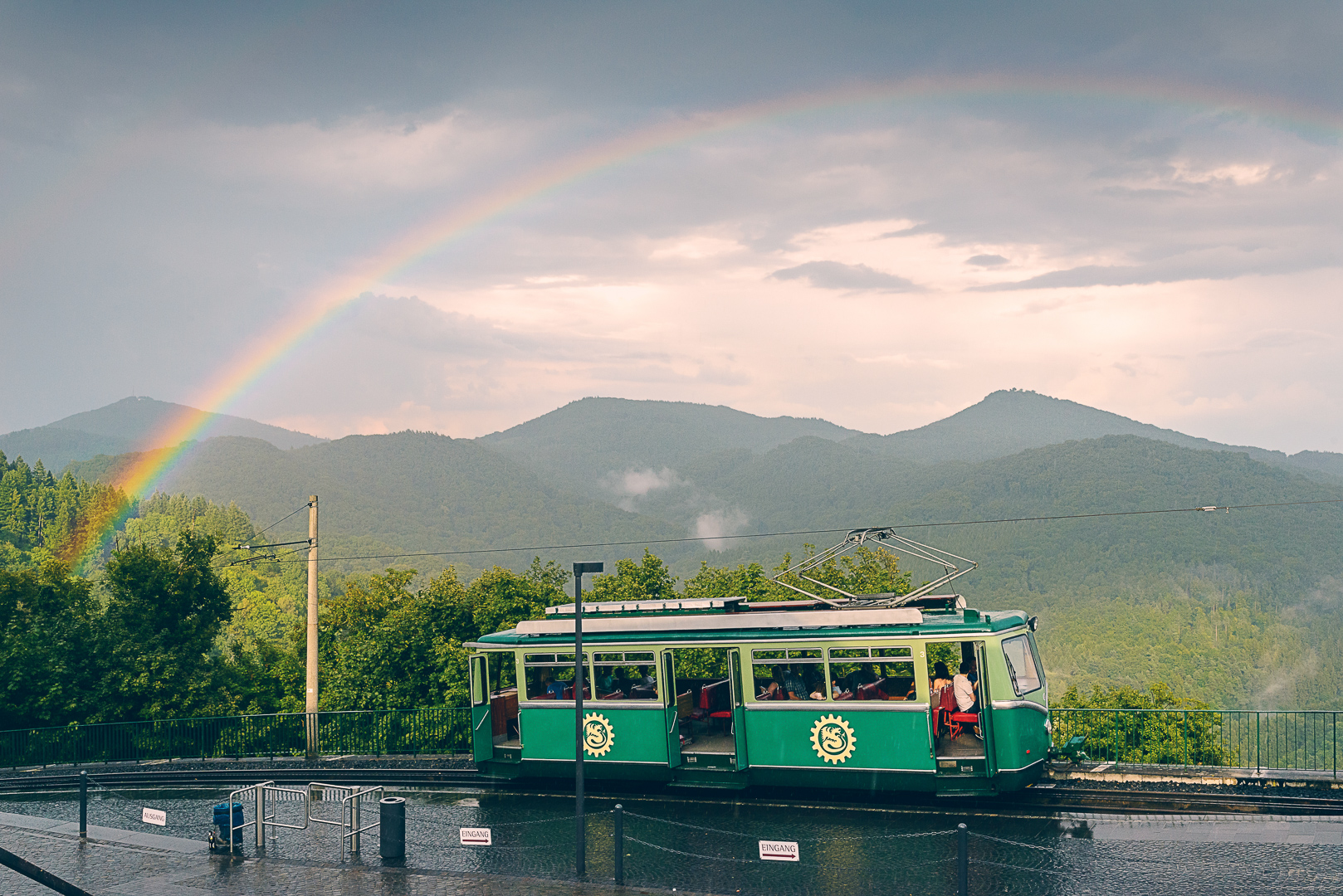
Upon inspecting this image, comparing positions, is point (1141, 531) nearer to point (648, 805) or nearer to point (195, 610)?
point (195, 610)

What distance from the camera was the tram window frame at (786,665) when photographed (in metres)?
16.8

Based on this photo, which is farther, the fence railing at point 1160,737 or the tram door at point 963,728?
the fence railing at point 1160,737

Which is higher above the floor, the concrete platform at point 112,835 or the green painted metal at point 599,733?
the green painted metal at point 599,733

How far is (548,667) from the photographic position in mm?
19078

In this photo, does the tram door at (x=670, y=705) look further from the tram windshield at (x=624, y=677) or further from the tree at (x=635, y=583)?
the tree at (x=635, y=583)

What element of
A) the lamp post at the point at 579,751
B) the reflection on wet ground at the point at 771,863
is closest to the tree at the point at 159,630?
the reflection on wet ground at the point at 771,863

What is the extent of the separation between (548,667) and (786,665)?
444cm

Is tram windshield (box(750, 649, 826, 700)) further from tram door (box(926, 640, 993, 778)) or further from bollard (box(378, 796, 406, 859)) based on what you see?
bollard (box(378, 796, 406, 859))

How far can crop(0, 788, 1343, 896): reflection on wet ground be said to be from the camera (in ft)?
41.7

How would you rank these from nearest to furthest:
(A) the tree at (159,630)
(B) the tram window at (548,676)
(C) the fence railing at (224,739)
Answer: (B) the tram window at (548,676), (C) the fence railing at (224,739), (A) the tree at (159,630)

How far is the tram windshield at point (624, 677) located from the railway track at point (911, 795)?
5.54ft

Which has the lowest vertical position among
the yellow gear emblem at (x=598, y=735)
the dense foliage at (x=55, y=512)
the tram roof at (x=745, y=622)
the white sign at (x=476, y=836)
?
the white sign at (x=476, y=836)

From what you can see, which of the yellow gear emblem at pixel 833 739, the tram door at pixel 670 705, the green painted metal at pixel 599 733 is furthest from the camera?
the green painted metal at pixel 599 733

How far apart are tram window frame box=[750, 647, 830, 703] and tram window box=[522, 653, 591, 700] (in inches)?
128
